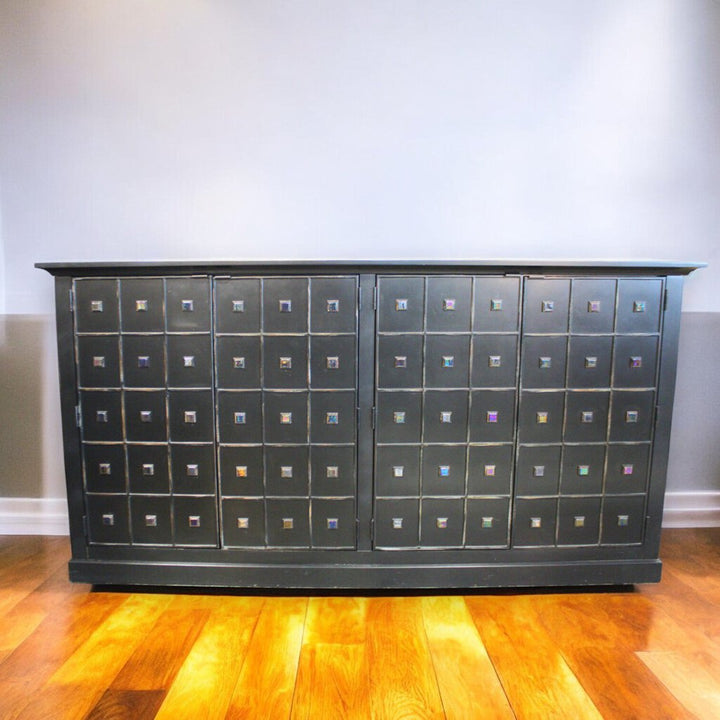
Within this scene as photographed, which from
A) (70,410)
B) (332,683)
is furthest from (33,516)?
(332,683)

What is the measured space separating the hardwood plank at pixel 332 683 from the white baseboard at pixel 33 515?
1546 millimetres

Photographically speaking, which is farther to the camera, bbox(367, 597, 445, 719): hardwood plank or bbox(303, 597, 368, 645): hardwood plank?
bbox(303, 597, 368, 645): hardwood plank

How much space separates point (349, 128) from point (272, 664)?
215cm

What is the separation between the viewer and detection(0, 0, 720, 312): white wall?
2.21 metres

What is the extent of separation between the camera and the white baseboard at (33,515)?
2428 millimetres

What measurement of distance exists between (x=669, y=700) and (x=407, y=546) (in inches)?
35.4

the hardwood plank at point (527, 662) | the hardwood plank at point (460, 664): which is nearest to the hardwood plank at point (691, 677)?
the hardwood plank at point (527, 662)

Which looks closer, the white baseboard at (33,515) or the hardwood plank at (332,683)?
the hardwood plank at (332,683)

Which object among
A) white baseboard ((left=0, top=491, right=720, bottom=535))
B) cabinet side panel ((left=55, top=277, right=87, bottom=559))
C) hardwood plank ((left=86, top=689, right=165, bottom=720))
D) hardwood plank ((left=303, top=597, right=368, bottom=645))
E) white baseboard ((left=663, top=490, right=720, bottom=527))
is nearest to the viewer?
hardwood plank ((left=86, top=689, right=165, bottom=720))

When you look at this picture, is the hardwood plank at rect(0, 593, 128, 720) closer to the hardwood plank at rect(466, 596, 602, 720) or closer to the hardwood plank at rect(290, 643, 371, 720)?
the hardwood plank at rect(290, 643, 371, 720)

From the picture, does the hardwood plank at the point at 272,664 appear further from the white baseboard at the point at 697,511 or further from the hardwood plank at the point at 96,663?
the white baseboard at the point at 697,511

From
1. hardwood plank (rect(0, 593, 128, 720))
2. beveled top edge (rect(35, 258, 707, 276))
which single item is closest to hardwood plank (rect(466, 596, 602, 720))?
beveled top edge (rect(35, 258, 707, 276))

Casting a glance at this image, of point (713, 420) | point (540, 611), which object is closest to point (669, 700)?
point (540, 611)

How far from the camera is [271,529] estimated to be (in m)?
1.89
